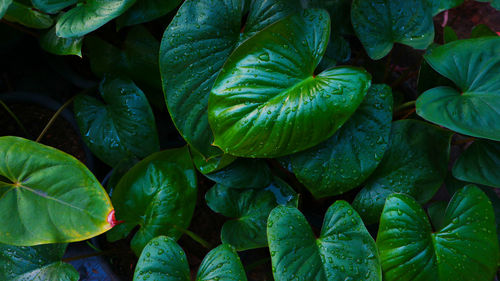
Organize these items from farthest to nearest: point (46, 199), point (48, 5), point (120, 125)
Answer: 1. point (120, 125)
2. point (48, 5)
3. point (46, 199)

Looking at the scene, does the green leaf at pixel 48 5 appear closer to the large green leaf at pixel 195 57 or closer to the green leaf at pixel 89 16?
the green leaf at pixel 89 16

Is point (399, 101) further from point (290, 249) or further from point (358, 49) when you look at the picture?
point (290, 249)

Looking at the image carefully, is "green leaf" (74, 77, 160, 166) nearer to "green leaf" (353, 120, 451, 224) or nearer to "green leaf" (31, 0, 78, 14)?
"green leaf" (31, 0, 78, 14)

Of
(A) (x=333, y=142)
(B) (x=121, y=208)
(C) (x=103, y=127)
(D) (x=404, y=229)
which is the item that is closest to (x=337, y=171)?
(A) (x=333, y=142)

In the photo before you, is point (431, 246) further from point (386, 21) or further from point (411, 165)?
point (386, 21)

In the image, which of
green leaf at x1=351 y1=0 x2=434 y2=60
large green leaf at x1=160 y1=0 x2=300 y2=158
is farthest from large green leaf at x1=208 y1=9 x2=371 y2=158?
green leaf at x1=351 y1=0 x2=434 y2=60

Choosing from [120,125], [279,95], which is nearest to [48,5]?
[120,125]
